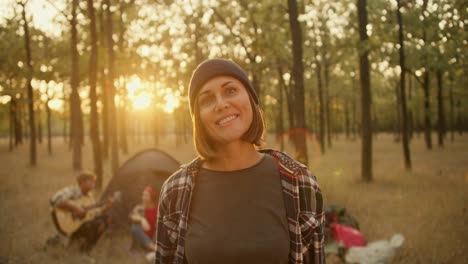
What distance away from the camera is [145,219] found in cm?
727

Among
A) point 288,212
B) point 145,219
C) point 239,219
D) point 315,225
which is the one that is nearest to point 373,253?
point 145,219

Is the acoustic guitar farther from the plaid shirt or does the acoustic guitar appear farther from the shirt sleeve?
the shirt sleeve

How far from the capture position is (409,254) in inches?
238

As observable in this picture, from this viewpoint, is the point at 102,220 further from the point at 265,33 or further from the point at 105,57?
the point at 265,33

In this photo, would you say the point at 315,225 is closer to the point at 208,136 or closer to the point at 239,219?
the point at 239,219

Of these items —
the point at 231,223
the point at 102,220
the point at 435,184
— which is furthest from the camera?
the point at 435,184

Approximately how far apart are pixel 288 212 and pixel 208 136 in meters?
0.63

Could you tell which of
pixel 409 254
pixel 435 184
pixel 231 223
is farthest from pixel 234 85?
pixel 435 184

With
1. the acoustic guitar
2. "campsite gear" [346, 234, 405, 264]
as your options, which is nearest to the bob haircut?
"campsite gear" [346, 234, 405, 264]

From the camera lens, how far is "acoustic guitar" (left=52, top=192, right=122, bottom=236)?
744 cm

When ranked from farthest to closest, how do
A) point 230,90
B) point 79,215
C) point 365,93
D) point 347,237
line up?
1. point 365,93
2. point 79,215
3. point 347,237
4. point 230,90

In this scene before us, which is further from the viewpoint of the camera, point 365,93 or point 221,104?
point 365,93

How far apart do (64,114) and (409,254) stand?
138 ft

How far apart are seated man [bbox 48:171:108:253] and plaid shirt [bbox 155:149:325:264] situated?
5.68m
